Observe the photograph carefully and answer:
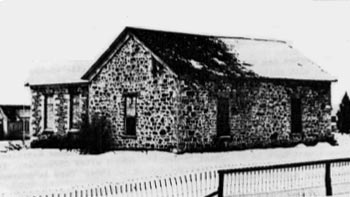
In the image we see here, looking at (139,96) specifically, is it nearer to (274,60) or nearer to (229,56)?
(229,56)

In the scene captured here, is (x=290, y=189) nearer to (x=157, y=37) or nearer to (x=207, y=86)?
(x=207, y=86)

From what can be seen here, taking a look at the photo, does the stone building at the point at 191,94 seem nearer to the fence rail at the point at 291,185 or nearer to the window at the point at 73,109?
the window at the point at 73,109

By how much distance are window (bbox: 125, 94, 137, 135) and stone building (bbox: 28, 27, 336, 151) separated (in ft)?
0.08

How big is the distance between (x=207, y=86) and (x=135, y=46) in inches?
80.4

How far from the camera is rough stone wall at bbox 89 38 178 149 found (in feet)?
46.8

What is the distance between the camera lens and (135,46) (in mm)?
14922

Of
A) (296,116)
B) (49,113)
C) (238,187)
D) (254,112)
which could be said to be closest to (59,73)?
(49,113)

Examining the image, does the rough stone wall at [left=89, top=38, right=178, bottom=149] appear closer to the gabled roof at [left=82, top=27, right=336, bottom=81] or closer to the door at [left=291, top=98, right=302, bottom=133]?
the gabled roof at [left=82, top=27, right=336, bottom=81]

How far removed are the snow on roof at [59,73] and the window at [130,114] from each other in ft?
7.30

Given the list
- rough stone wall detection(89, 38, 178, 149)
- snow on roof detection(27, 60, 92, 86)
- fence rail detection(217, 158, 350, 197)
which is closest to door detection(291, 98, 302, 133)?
rough stone wall detection(89, 38, 178, 149)

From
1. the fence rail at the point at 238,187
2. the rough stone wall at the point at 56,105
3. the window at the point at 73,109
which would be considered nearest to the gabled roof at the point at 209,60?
the rough stone wall at the point at 56,105

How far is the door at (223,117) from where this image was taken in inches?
593

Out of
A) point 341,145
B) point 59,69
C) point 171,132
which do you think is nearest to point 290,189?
point 171,132

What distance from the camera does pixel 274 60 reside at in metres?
17.4
